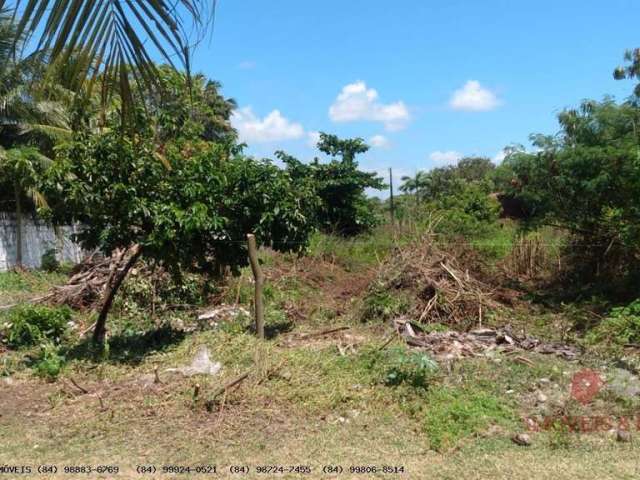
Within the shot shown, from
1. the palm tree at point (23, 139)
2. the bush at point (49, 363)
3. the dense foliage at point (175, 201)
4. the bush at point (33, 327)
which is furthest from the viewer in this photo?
the palm tree at point (23, 139)

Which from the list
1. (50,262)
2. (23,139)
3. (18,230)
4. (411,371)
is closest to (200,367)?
(411,371)

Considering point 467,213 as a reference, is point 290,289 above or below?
below

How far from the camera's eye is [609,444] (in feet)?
14.8

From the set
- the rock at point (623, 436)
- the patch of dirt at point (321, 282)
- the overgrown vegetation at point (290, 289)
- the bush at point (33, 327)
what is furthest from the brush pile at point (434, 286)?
the bush at point (33, 327)

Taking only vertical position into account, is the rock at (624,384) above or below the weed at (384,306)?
below

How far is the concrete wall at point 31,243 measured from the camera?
17375 mm

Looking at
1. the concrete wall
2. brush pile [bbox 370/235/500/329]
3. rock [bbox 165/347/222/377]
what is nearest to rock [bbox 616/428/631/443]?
rock [bbox 165/347/222/377]

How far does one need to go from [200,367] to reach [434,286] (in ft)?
15.5

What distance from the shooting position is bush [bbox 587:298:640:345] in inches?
301

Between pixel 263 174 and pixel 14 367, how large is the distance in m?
3.77

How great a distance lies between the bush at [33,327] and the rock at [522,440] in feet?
20.7

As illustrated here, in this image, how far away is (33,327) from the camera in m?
8.08

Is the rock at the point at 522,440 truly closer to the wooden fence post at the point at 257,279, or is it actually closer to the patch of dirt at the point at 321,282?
the wooden fence post at the point at 257,279

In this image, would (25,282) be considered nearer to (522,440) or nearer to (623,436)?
(522,440)
